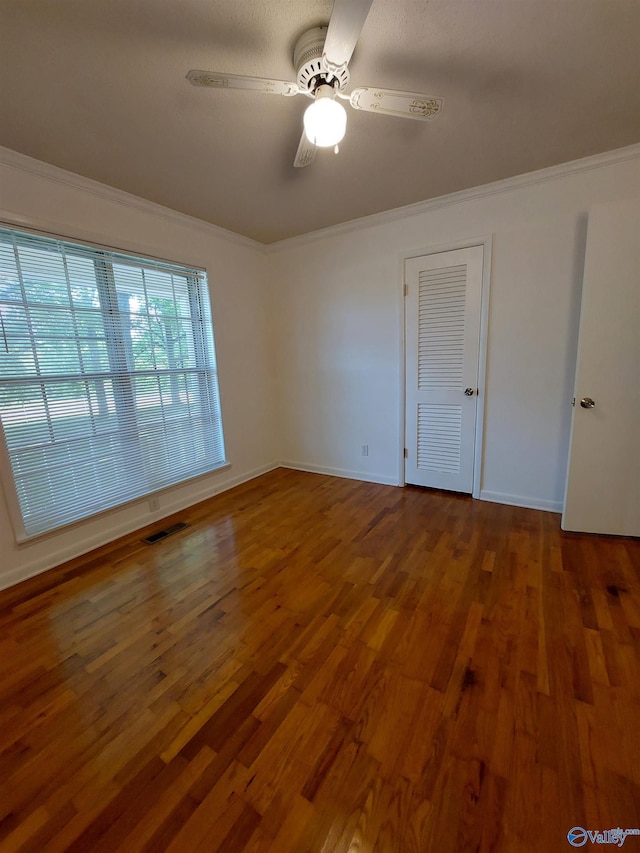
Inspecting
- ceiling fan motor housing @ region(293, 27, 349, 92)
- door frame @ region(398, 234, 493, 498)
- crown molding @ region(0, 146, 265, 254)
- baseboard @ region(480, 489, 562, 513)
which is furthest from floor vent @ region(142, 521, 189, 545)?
ceiling fan motor housing @ region(293, 27, 349, 92)

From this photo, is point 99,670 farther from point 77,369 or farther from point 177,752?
point 77,369

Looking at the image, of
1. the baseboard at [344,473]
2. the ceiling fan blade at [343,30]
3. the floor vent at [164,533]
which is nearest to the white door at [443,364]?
the baseboard at [344,473]

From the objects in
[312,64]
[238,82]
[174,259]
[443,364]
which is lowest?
[443,364]

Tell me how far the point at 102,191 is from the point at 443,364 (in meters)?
2.88

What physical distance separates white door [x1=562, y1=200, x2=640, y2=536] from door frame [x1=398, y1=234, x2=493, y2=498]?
638 millimetres

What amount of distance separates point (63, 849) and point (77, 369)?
2271 mm

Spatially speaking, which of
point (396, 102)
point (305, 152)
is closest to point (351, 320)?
point (305, 152)

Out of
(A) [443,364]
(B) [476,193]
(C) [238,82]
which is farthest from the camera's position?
(A) [443,364]

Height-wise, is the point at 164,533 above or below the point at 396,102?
below

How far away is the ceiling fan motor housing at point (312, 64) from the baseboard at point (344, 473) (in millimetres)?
2864

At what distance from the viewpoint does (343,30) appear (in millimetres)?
1089

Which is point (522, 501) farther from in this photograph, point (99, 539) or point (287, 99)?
point (99, 539)

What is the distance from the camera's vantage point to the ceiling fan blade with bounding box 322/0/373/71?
983mm

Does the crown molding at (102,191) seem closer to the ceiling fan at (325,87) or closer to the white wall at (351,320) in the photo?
the white wall at (351,320)
